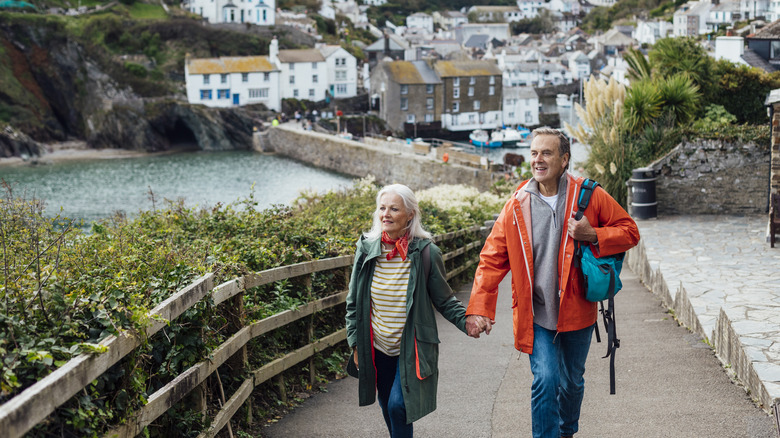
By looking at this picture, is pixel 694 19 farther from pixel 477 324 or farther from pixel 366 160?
pixel 477 324

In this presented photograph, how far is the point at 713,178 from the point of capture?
616 inches

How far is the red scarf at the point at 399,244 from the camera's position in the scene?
417 cm

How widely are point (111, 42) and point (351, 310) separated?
82178mm

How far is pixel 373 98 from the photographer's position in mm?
78438

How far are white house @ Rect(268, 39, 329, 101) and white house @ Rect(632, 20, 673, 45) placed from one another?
215ft

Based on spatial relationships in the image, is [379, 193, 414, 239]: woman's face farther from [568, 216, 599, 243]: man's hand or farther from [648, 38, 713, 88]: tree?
[648, 38, 713, 88]: tree

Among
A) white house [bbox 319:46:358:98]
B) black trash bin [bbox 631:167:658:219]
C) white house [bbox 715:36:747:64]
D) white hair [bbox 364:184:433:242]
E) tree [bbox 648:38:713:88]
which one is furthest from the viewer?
white house [bbox 319:46:358:98]

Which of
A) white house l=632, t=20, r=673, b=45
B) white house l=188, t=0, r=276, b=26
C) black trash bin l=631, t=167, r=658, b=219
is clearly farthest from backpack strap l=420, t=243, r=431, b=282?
white house l=632, t=20, r=673, b=45

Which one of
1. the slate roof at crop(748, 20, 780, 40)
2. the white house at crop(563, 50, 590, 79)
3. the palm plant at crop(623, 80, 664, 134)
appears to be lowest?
the palm plant at crop(623, 80, 664, 134)

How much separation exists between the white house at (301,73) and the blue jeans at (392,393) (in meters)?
75.3

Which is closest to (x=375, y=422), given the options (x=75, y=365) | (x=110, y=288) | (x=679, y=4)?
(x=110, y=288)

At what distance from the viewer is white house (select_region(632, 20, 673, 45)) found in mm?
125688

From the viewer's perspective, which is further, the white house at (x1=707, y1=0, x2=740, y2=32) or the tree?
the white house at (x1=707, y1=0, x2=740, y2=32)

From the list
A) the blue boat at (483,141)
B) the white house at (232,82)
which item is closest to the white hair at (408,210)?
the blue boat at (483,141)
